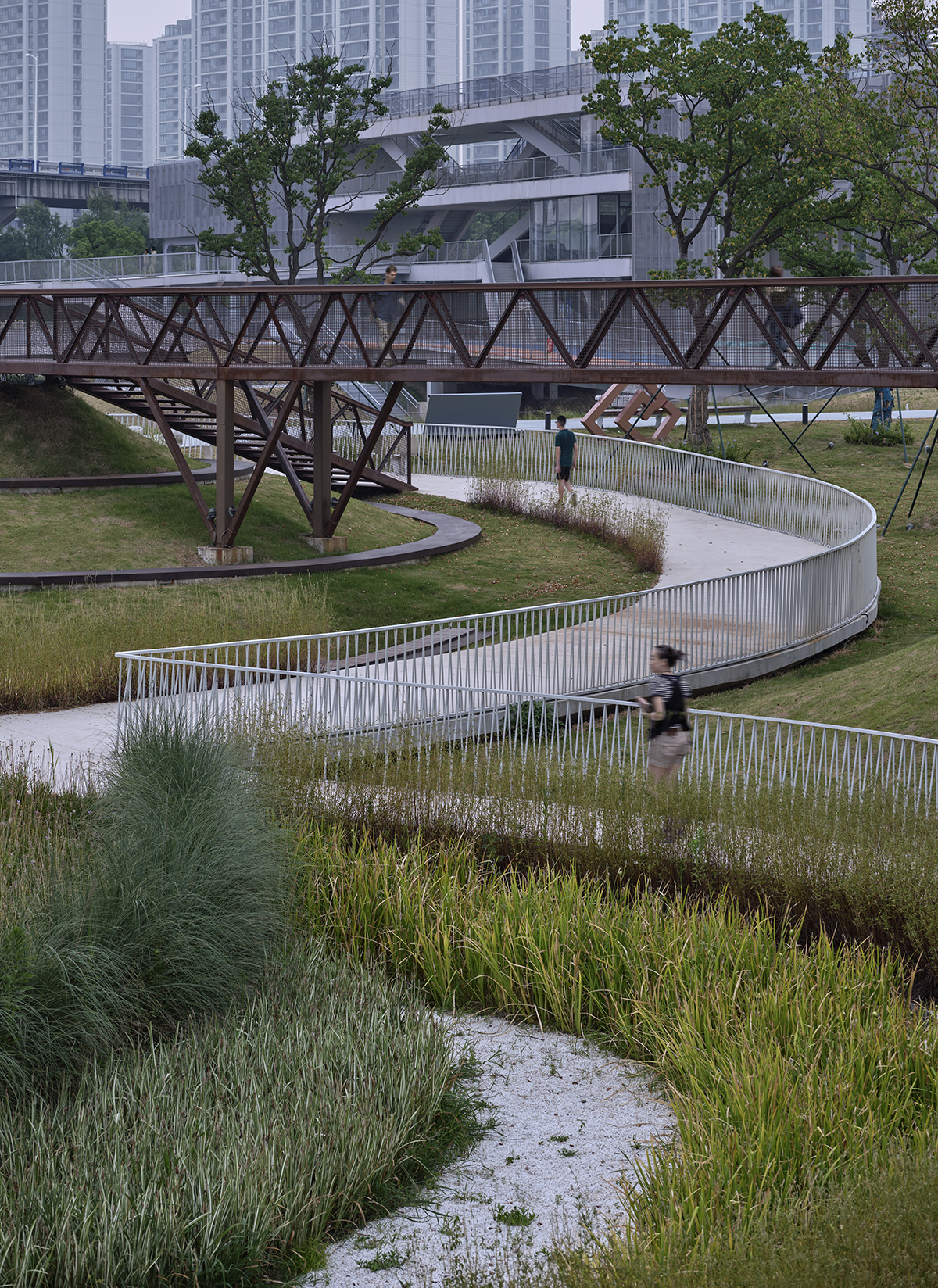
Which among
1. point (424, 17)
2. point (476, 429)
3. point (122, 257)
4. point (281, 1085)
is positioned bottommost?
point (281, 1085)

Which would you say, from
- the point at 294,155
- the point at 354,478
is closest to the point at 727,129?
the point at 294,155

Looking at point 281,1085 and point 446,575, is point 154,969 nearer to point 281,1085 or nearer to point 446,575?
point 281,1085

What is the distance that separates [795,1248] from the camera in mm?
4672

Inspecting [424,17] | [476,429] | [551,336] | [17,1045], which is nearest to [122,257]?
[476,429]

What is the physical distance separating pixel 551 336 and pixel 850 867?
11.7 m

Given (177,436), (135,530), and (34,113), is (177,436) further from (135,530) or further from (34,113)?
(34,113)

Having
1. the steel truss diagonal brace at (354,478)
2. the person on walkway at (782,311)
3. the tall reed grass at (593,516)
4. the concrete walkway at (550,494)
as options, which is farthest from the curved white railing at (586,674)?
the steel truss diagonal brace at (354,478)

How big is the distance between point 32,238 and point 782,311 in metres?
78.1

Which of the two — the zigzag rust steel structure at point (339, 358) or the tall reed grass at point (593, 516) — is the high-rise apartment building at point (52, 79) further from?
the tall reed grass at point (593, 516)

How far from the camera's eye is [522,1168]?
6.41 meters

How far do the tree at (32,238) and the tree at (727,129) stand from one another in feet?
243

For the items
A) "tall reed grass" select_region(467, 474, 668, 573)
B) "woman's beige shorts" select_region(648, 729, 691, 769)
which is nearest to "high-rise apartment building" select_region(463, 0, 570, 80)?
"tall reed grass" select_region(467, 474, 668, 573)

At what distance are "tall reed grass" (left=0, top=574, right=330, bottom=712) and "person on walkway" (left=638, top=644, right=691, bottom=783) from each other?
290 inches

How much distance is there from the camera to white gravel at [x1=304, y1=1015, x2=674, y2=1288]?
564cm
